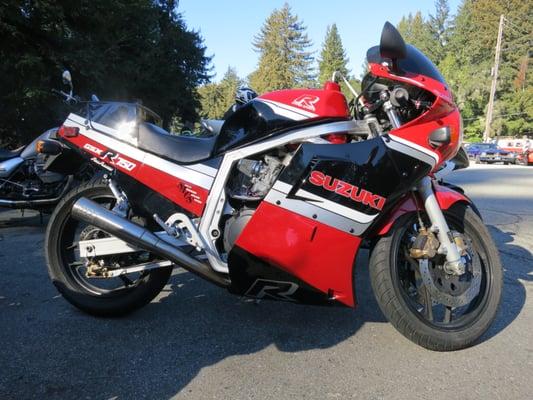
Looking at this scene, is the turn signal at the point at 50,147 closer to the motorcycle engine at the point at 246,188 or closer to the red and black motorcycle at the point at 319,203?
the red and black motorcycle at the point at 319,203

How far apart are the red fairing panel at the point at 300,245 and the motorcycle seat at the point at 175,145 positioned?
1.79 feet

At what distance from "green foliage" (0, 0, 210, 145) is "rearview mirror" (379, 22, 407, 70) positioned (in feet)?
32.5

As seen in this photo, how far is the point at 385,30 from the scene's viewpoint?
2453mm

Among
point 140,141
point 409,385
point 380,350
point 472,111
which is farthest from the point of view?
point 472,111

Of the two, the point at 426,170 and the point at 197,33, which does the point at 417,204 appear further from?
the point at 197,33

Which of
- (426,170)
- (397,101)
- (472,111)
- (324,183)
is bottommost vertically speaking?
(472,111)

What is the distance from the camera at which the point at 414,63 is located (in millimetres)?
2660

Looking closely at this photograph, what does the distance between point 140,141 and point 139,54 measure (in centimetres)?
2329

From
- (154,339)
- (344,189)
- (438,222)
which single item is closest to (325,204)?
(344,189)

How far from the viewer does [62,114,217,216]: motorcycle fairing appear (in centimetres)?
273

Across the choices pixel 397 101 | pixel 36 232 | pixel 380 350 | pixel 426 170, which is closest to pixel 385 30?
pixel 397 101

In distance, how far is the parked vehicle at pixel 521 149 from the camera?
26264 mm

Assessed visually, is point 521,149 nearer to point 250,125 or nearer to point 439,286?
point 439,286

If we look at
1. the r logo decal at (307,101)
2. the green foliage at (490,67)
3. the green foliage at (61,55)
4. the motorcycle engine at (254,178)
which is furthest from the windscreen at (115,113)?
the green foliage at (490,67)
